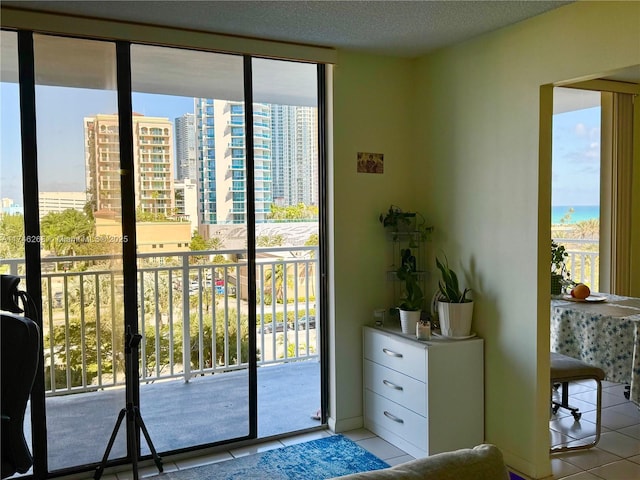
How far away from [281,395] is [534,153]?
2.61 m

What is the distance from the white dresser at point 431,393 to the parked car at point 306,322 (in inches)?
64.4

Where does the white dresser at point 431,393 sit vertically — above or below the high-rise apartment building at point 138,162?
below

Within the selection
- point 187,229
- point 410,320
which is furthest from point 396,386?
point 187,229

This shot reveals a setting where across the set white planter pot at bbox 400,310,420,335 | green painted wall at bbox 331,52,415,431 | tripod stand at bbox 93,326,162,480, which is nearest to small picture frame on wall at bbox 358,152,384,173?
green painted wall at bbox 331,52,415,431

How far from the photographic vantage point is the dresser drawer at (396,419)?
319 centimetres

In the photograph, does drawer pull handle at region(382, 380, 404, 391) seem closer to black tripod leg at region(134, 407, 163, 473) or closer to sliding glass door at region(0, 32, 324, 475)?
sliding glass door at region(0, 32, 324, 475)

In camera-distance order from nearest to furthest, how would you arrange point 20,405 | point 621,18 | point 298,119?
point 20,405 < point 621,18 < point 298,119

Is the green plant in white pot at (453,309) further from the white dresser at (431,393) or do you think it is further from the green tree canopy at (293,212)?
the green tree canopy at (293,212)

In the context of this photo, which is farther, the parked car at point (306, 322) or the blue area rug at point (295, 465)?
the parked car at point (306, 322)

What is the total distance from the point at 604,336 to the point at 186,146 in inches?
111

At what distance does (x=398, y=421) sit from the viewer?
3.39 metres

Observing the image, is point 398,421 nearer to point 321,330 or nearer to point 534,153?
point 321,330

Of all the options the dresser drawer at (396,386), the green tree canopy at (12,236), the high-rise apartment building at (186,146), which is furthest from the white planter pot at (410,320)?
the green tree canopy at (12,236)

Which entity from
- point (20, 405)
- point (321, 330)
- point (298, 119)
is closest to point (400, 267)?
Result: point (321, 330)
